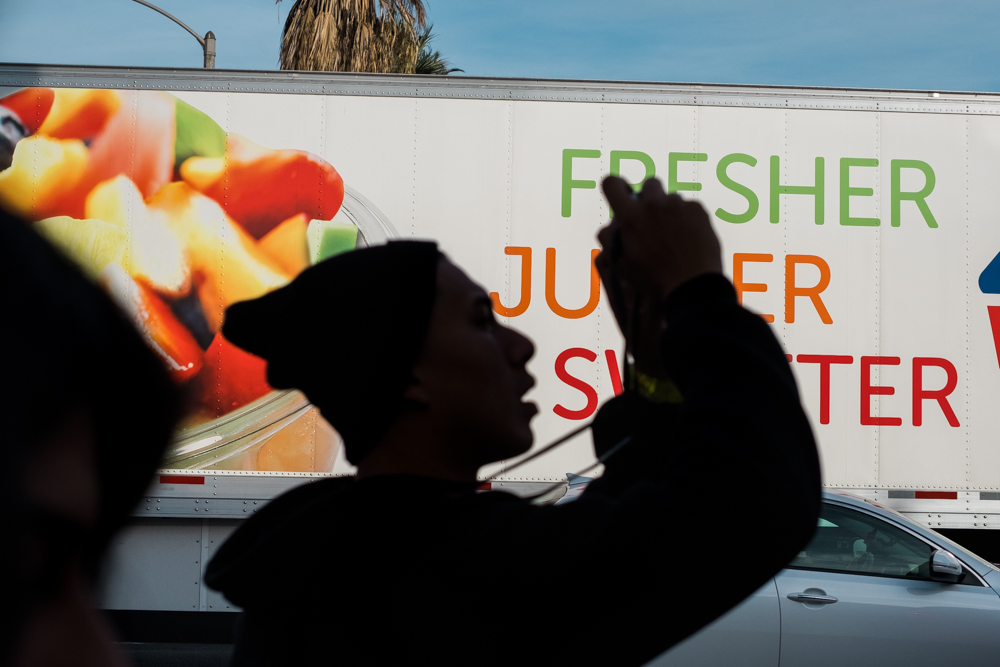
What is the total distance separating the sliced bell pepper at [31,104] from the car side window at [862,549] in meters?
5.32

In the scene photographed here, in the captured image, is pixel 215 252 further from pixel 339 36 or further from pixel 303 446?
pixel 339 36

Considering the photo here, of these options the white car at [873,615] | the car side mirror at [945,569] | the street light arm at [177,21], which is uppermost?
the street light arm at [177,21]

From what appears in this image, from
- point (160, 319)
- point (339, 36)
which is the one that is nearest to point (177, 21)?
point (339, 36)

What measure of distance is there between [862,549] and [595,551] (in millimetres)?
4630

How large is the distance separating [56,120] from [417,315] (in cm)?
547

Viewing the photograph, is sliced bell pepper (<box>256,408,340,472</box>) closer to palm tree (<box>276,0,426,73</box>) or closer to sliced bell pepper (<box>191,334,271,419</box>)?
sliced bell pepper (<box>191,334,271,419</box>)

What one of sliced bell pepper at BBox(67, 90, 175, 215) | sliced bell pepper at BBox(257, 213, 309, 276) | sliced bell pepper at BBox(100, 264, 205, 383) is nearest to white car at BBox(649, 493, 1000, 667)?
sliced bell pepper at BBox(257, 213, 309, 276)

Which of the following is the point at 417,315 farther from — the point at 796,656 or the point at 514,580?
the point at 796,656

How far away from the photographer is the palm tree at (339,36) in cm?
1505

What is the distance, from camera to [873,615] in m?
4.70

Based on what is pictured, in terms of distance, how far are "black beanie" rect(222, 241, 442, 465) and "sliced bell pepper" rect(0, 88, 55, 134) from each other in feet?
17.7

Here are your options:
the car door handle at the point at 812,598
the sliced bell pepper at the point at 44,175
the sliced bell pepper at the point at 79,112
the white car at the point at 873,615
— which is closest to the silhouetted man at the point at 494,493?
the white car at the point at 873,615

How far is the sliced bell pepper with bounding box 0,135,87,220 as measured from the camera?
5.50 m

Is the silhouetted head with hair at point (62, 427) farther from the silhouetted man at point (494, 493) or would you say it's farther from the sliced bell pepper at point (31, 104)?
the sliced bell pepper at point (31, 104)
